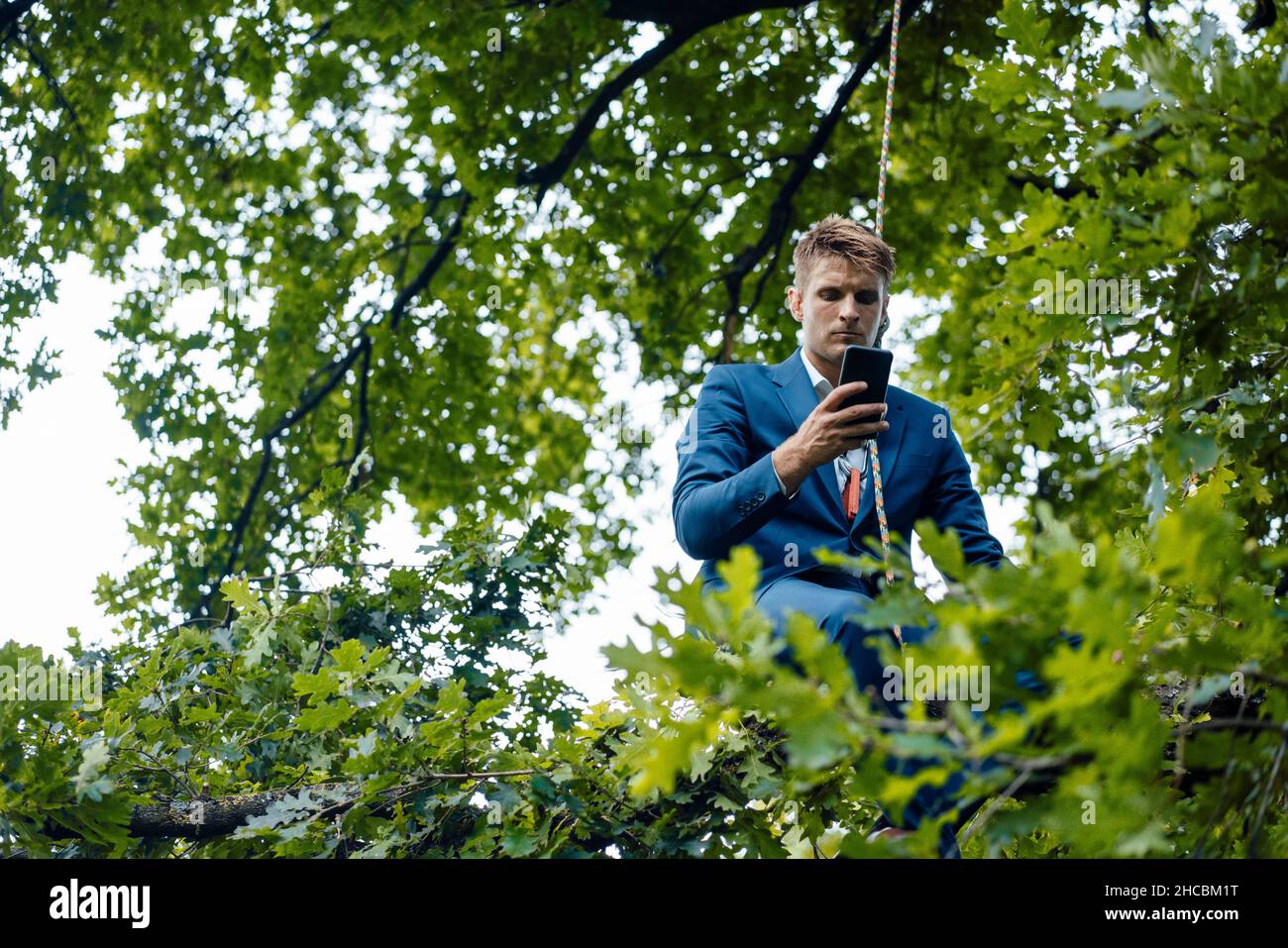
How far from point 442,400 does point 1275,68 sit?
861 centimetres

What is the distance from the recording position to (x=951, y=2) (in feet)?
30.4

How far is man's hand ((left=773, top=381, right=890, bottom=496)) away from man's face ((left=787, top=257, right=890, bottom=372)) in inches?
24.9

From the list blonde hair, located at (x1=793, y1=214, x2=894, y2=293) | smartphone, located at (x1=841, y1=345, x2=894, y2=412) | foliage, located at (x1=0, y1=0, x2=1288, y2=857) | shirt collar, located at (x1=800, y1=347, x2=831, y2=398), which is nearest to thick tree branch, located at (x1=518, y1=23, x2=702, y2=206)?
foliage, located at (x1=0, y1=0, x2=1288, y2=857)

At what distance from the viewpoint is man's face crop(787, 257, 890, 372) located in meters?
3.74

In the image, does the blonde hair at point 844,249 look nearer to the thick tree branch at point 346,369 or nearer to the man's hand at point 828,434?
the man's hand at point 828,434

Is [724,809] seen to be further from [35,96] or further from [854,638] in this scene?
[35,96]

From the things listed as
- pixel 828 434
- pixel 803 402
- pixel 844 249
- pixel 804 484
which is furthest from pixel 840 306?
pixel 828 434

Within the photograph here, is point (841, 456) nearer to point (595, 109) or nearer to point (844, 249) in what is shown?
point (844, 249)

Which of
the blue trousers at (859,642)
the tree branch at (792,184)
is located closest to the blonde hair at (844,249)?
the blue trousers at (859,642)

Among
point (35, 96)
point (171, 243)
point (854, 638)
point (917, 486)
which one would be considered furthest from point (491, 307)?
point (854, 638)

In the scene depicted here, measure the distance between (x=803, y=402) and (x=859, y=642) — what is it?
990mm

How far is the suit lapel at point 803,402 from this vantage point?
363cm

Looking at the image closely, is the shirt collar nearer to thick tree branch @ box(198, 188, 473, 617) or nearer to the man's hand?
the man's hand
